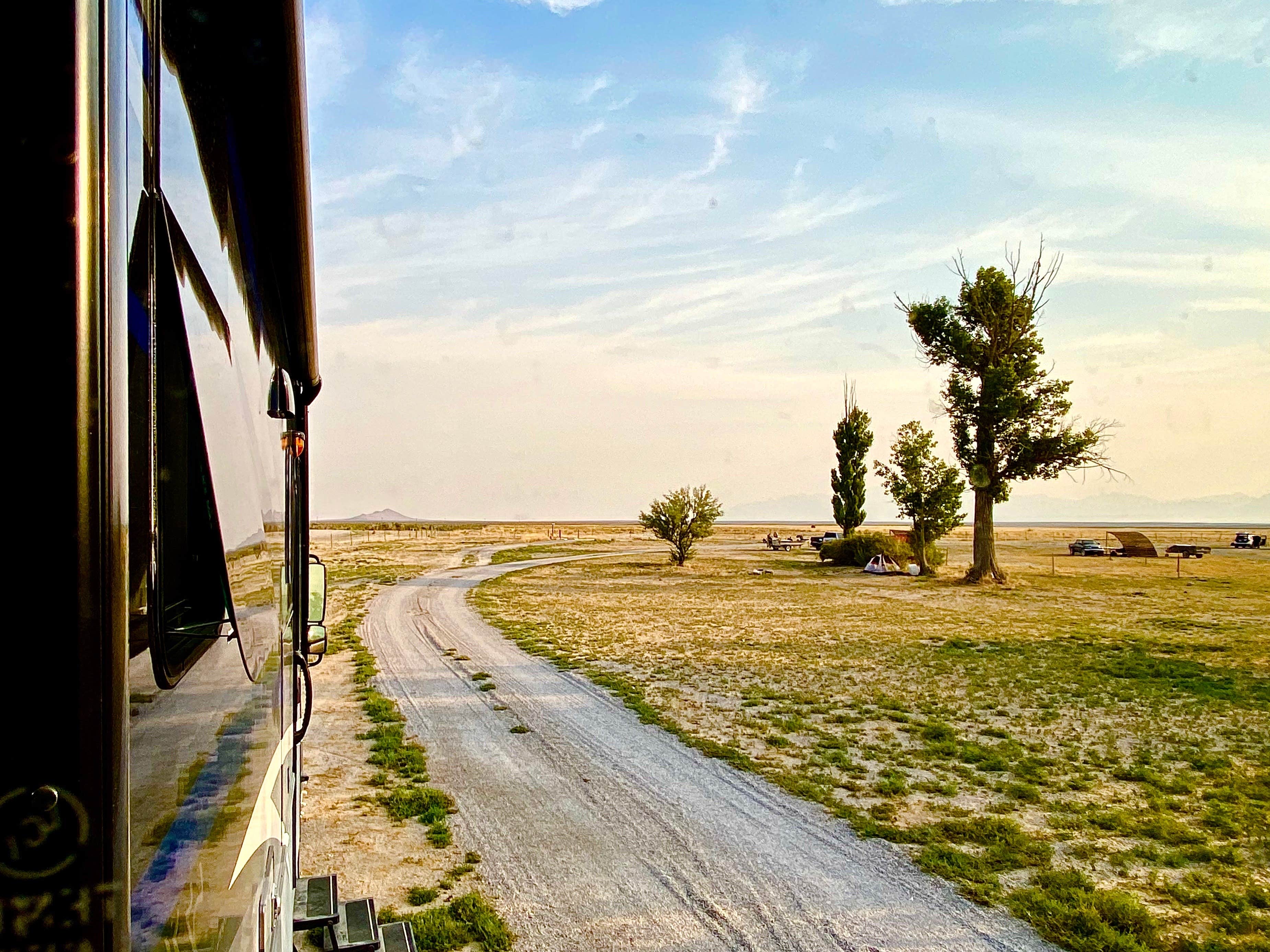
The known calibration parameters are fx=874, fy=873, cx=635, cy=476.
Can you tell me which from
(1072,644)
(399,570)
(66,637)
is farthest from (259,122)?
(399,570)

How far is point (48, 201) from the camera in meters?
0.77

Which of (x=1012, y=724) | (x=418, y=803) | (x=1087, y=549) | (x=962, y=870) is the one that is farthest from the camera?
(x=1087, y=549)

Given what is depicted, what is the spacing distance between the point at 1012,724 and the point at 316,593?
827 cm

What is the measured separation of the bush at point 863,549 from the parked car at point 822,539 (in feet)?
3.52

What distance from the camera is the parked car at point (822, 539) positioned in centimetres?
4219

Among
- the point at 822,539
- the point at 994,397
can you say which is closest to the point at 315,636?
the point at 994,397

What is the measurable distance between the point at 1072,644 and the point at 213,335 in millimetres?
16962

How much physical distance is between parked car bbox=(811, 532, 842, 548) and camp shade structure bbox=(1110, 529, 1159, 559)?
14871 mm

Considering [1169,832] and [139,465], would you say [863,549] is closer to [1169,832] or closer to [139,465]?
[1169,832]

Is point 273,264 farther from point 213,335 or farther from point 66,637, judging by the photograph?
point 66,637

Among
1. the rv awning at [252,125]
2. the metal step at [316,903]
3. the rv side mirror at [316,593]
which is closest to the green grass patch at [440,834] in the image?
the metal step at [316,903]

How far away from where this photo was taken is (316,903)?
4629 mm

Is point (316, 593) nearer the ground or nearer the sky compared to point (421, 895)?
nearer the sky

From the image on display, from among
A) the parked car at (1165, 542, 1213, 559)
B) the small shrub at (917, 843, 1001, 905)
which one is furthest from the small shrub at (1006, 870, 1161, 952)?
the parked car at (1165, 542, 1213, 559)
